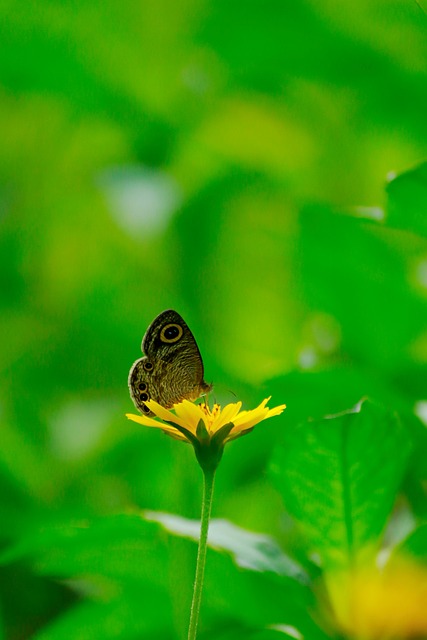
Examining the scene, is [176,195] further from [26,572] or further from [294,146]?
[26,572]

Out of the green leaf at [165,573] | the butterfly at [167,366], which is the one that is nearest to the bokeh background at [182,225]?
the green leaf at [165,573]

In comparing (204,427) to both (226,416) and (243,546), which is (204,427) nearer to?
(226,416)

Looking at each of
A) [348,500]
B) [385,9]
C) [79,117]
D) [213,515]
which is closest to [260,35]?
[385,9]

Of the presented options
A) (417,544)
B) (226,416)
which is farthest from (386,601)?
(226,416)

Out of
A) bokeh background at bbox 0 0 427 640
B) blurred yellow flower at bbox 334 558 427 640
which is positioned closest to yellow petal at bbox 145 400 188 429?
blurred yellow flower at bbox 334 558 427 640

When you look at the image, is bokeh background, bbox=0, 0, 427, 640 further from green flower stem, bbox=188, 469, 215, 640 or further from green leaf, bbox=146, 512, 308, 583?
green flower stem, bbox=188, 469, 215, 640

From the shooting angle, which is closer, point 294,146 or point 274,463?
point 274,463

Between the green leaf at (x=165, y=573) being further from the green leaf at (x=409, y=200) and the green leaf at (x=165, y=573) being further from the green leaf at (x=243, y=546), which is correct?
the green leaf at (x=409, y=200)
